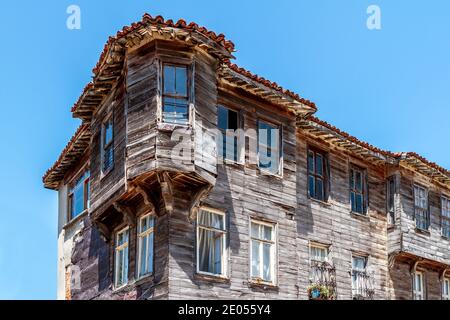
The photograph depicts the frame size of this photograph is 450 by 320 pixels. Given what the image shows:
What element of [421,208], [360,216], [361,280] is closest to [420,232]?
[421,208]

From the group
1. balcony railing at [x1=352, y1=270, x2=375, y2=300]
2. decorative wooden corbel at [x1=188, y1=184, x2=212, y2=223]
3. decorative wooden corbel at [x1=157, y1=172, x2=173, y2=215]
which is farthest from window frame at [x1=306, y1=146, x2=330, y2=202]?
decorative wooden corbel at [x1=157, y1=172, x2=173, y2=215]

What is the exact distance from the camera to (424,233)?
27406 millimetres

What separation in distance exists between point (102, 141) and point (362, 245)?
30.8 feet

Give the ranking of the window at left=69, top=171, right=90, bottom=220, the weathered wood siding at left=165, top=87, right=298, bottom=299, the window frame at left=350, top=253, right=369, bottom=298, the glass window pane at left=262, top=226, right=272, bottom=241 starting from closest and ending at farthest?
the weathered wood siding at left=165, top=87, right=298, bottom=299
the glass window pane at left=262, top=226, right=272, bottom=241
the window frame at left=350, top=253, right=369, bottom=298
the window at left=69, top=171, right=90, bottom=220

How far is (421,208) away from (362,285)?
4.53 m

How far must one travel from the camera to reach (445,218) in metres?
29.1

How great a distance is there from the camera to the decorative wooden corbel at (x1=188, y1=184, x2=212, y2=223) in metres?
19.0

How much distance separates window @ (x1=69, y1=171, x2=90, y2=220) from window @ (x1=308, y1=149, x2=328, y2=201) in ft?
24.5

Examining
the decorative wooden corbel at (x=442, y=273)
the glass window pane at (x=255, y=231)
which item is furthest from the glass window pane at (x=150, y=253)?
the decorative wooden corbel at (x=442, y=273)

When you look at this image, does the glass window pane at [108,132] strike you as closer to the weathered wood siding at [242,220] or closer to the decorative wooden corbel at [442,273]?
the weathered wood siding at [242,220]

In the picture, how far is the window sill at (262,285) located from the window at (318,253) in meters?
2.72

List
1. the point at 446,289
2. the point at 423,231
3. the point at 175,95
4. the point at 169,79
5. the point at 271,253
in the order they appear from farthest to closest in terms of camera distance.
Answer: the point at 446,289 → the point at 423,231 → the point at 271,253 → the point at 169,79 → the point at 175,95

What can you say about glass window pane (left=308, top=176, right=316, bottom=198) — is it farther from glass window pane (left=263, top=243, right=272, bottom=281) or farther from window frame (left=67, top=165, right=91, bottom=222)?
window frame (left=67, top=165, right=91, bottom=222)

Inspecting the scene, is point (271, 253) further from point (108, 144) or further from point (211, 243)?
point (108, 144)
